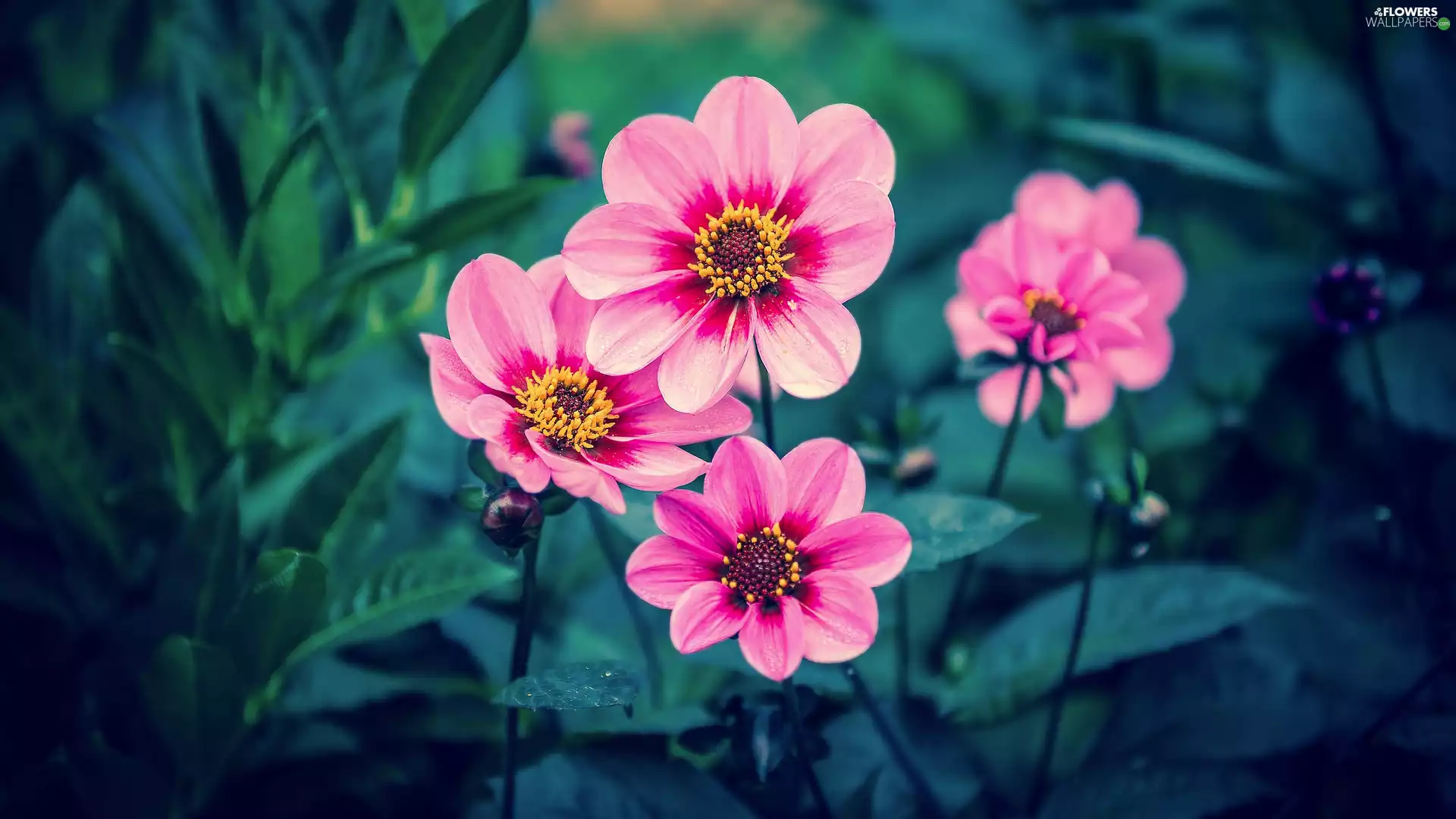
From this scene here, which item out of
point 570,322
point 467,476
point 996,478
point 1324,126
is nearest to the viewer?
point 570,322

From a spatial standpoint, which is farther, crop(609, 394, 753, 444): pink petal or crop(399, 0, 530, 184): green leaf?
crop(399, 0, 530, 184): green leaf

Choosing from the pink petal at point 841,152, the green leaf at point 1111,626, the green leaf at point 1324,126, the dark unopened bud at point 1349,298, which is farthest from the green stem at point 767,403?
the green leaf at point 1324,126

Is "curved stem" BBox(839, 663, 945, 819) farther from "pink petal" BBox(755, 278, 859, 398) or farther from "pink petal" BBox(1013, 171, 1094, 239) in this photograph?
"pink petal" BBox(1013, 171, 1094, 239)

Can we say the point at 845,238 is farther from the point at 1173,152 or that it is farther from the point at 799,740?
the point at 1173,152

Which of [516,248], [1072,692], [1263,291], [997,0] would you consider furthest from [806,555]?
[997,0]

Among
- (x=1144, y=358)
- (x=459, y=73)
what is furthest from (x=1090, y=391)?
(x=459, y=73)

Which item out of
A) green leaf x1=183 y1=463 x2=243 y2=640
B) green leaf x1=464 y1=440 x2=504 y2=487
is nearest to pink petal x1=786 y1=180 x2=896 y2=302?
green leaf x1=464 y1=440 x2=504 y2=487
